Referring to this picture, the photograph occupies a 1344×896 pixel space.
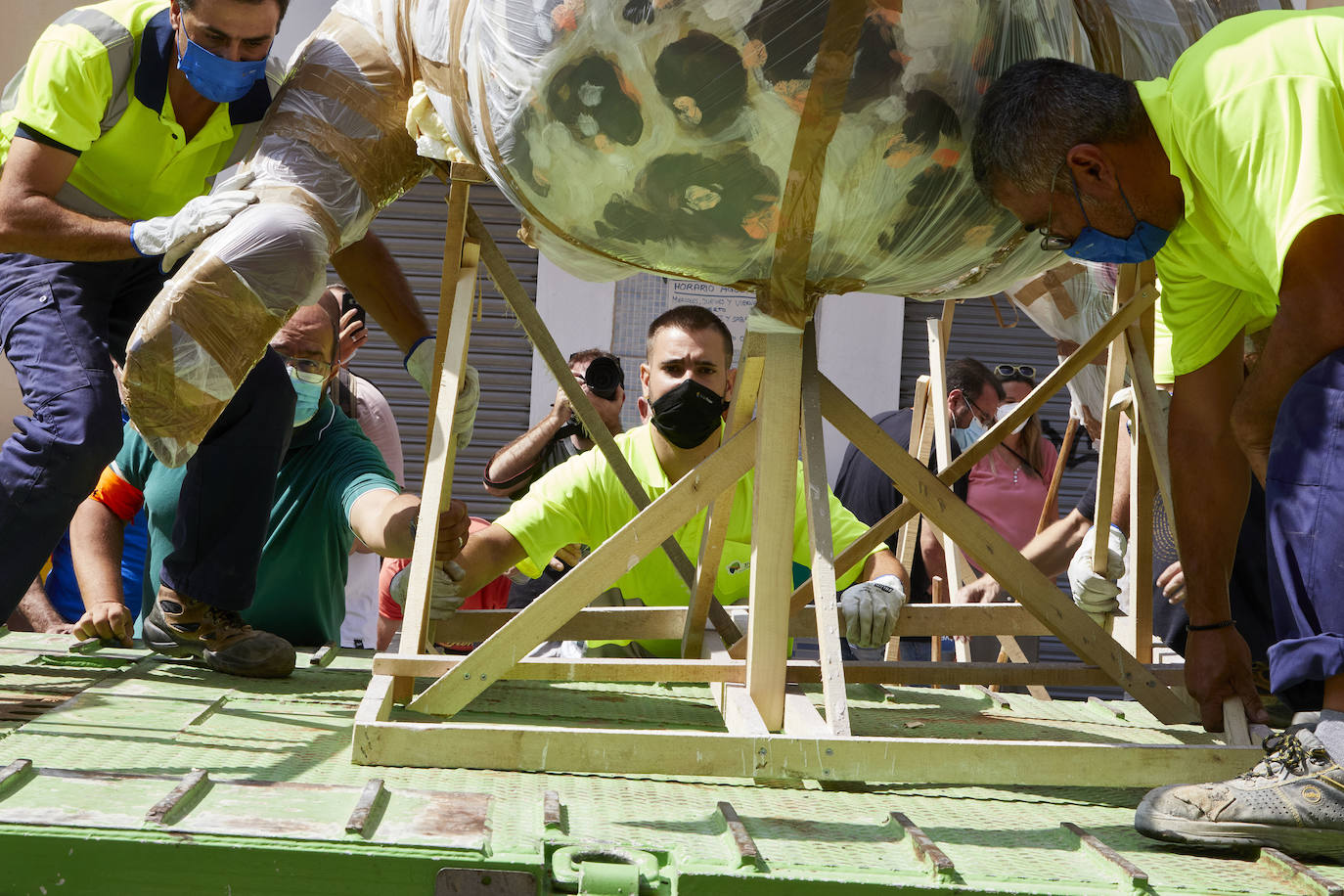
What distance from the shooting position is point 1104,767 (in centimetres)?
219

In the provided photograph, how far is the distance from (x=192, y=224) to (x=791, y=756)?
1.63 m

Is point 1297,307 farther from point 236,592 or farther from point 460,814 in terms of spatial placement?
point 236,592

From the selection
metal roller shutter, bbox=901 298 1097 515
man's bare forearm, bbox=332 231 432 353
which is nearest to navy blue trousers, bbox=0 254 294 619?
man's bare forearm, bbox=332 231 432 353

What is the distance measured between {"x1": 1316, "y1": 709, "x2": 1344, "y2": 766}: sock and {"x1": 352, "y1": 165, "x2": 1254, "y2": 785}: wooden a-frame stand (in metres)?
0.28

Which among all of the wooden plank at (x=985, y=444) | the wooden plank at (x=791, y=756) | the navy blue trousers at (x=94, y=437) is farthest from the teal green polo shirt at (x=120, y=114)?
the wooden plank at (x=985, y=444)

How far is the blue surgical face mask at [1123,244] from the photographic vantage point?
7.32ft

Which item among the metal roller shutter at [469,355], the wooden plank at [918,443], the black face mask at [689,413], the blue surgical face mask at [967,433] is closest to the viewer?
the black face mask at [689,413]

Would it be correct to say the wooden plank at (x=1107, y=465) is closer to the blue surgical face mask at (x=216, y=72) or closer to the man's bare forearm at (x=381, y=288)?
the man's bare forearm at (x=381, y=288)

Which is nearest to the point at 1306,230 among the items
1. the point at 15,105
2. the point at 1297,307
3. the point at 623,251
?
the point at 1297,307

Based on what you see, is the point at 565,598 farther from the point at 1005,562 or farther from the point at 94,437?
the point at 94,437

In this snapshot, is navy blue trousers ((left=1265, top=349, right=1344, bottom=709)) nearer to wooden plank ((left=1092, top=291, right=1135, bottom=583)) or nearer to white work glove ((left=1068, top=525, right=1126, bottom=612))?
wooden plank ((left=1092, top=291, right=1135, bottom=583))

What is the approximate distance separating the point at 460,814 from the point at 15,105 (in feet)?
7.32

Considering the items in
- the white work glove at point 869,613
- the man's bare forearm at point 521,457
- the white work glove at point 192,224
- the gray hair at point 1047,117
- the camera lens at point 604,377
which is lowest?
the white work glove at point 869,613

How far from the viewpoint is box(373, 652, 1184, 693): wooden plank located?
252 cm
